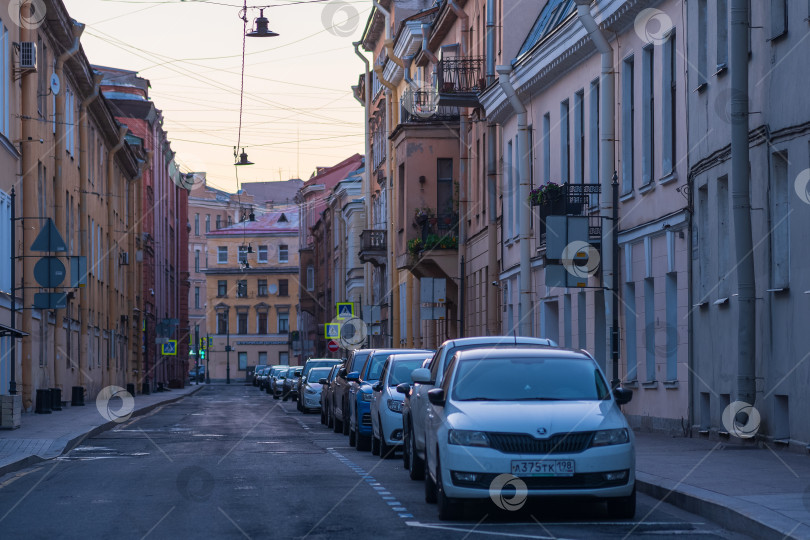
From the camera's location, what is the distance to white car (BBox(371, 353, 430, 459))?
774 inches

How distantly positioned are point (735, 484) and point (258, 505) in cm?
427

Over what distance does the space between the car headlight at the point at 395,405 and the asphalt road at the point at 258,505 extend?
71 cm

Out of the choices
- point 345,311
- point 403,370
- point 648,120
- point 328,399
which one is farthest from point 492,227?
point 345,311

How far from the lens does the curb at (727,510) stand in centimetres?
983

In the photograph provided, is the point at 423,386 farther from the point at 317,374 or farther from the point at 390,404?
the point at 317,374

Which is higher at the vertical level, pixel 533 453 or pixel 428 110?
pixel 428 110

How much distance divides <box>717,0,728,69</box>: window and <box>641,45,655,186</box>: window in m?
4.01

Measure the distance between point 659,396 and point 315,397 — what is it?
727 inches

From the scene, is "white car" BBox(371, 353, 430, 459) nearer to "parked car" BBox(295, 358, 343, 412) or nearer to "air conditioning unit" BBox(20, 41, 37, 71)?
"air conditioning unit" BBox(20, 41, 37, 71)

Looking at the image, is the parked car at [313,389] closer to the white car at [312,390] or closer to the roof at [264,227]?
the white car at [312,390]

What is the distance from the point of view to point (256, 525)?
11195mm

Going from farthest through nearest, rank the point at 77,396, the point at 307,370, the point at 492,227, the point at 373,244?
1. the point at 373,244
2. the point at 307,370
3. the point at 77,396
4. the point at 492,227

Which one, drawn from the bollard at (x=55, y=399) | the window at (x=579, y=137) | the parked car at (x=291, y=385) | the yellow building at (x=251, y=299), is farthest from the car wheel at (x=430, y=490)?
the yellow building at (x=251, y=299)

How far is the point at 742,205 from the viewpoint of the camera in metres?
18.2
